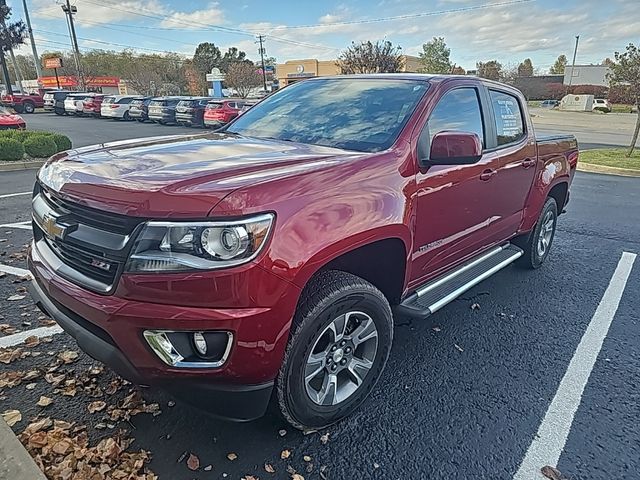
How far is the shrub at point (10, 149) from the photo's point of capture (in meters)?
10.8

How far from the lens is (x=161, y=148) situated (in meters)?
2.77

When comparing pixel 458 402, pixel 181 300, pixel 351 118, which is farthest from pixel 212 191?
pixel 458 402

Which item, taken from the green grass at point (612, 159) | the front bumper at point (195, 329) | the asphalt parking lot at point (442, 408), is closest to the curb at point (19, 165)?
the asphalt parking lot at point (442, 408)

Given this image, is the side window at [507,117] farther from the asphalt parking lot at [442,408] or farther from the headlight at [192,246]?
the headlight at [192,246]

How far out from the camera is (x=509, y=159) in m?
3.82

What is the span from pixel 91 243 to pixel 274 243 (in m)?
0.82

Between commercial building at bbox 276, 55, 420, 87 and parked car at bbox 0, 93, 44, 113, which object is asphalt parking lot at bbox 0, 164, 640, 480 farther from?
commercial building at bbox 276, 55, 420, 87

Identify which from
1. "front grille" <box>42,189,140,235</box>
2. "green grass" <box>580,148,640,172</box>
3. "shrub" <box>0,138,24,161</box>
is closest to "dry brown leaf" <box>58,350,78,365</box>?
"front grille" <box>42,189,140,235</box>

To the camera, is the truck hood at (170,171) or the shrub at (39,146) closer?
the truck hood at (170,171)

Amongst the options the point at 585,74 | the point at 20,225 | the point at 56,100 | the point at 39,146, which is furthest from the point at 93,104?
the point at 585,74

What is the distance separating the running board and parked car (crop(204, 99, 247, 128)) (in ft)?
60.2

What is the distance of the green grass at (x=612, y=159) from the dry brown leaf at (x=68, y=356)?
45.0 ft

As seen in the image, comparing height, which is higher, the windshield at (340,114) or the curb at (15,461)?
the windshield at (340,114)

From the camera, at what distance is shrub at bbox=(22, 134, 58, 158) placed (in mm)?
11414
